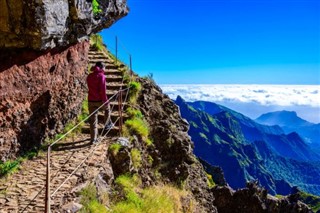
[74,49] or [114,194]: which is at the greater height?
[74,49]

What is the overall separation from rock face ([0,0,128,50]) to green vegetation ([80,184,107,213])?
195 inches

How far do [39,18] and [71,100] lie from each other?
613cm

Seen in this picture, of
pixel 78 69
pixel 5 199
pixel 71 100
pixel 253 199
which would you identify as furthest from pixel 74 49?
pixel 253 199

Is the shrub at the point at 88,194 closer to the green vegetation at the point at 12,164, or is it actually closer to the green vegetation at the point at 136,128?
the green vegetation at the point at 12,164

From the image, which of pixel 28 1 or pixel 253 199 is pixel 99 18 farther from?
pixel 253 199

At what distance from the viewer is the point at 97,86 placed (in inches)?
628

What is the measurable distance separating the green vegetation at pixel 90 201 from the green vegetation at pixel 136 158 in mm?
4665

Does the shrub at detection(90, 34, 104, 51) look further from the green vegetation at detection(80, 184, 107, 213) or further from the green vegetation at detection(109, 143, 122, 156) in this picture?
the green vegetation at detection(80, 184, 107, 213)

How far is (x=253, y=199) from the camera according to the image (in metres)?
40.9

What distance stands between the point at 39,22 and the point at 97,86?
447 centimetres

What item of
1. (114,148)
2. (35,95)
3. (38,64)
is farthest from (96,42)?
(114,148)

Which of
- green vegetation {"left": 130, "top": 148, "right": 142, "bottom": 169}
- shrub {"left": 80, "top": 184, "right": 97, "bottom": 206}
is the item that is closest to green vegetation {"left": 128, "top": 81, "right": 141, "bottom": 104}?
green vegetation {"left": 130, "top": 148, "right": 142, "bottom": 169}

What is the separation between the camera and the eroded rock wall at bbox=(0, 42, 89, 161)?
1262 cm

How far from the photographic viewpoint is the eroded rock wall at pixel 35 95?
12617mm
